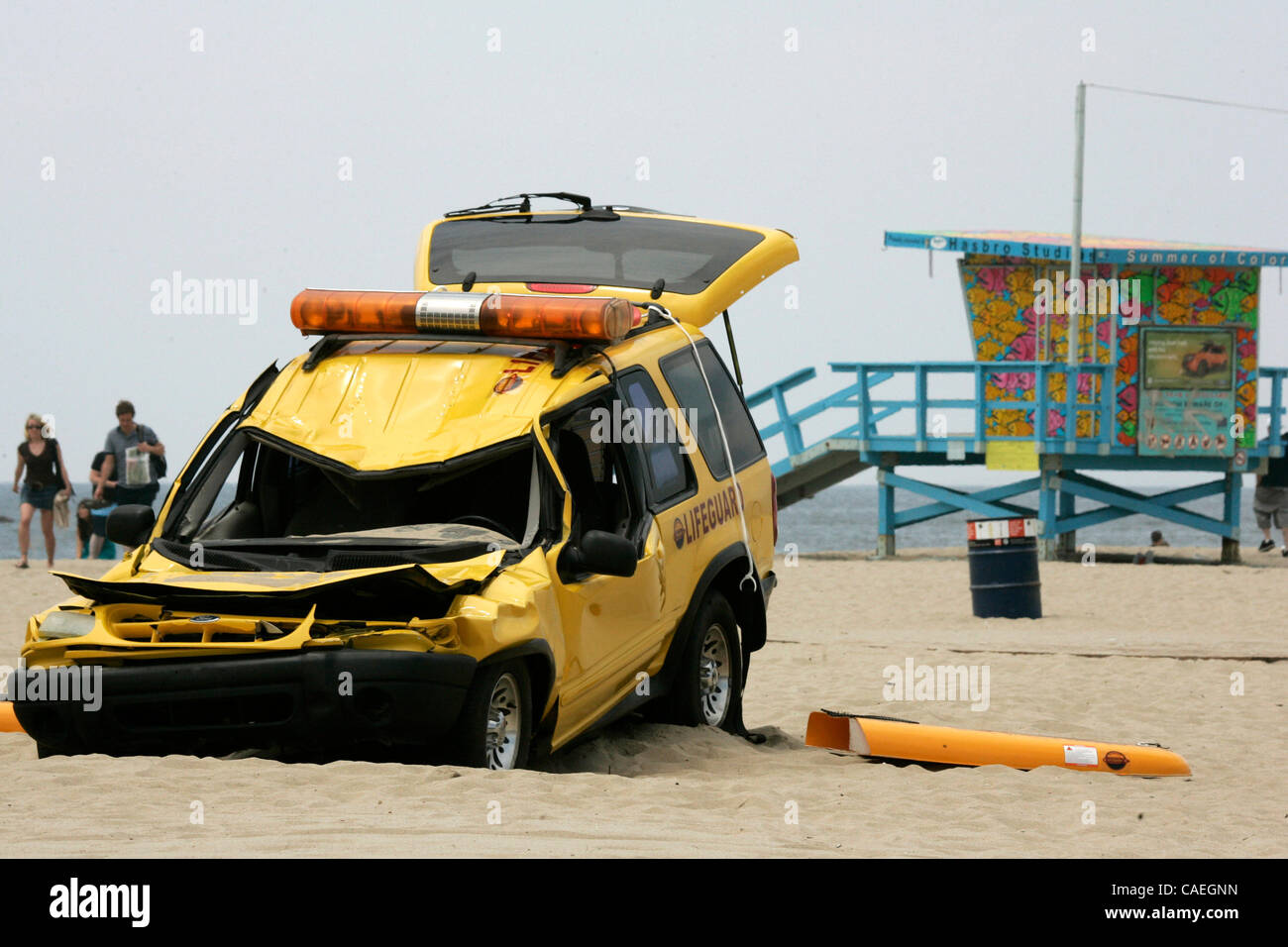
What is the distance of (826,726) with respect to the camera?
32.7 ft

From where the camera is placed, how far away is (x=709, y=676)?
397 inches

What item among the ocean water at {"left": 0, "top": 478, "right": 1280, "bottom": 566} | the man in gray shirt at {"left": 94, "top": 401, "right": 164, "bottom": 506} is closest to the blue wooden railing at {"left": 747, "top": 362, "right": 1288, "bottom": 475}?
the man in gray shirt at {"left": 94, "top": 401, "right": 164, "bottom": 506}

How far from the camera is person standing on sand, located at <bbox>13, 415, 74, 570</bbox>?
19.7 meters

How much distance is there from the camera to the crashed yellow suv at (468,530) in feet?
24.1

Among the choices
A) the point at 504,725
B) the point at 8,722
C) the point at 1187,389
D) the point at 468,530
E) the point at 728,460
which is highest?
the point at 728,460

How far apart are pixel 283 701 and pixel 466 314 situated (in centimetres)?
230

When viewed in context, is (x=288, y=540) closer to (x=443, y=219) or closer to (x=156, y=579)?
(x=156, y=579)

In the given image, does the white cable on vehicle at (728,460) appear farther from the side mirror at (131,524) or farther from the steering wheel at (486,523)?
the side mirror at (131,524)

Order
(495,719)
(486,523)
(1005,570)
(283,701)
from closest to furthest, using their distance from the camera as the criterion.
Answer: (283,701)
(495,719)
(486,523)
(1005,570)

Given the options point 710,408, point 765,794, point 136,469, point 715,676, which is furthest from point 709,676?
point 136,469

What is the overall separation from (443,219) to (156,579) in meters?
3.87

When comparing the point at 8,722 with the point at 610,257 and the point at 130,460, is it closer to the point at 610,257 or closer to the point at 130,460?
the point at 610,257
